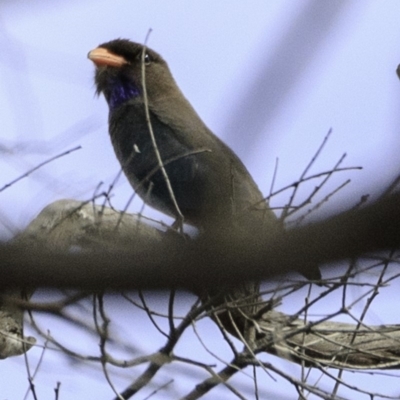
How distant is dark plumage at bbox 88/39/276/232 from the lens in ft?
15.7

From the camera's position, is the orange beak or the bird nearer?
the bird

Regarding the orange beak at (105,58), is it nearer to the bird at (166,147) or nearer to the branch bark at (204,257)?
the bird at (166,147)

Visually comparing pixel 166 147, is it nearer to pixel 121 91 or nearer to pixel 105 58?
pixel 121 91

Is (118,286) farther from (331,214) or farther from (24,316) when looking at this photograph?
(24,316)

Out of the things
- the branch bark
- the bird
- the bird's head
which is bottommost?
the branch bark

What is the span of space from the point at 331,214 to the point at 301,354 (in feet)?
8.87

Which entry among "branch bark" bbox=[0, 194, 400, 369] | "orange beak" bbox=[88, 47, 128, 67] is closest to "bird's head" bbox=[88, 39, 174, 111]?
"orange beak" bbox=[88, 47, 128, 67]

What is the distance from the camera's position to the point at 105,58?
19.3 ft

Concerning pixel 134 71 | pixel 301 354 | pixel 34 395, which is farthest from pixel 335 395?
pixel 134 71

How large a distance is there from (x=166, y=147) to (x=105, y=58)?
1002 millimetres

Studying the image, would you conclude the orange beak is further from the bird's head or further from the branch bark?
the branch bark

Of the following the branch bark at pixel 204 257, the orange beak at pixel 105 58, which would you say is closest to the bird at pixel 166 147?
the orange beak at pixel 105 58

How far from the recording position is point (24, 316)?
3.59 meters

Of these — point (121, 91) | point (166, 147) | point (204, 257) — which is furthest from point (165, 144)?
point (204, 257)
